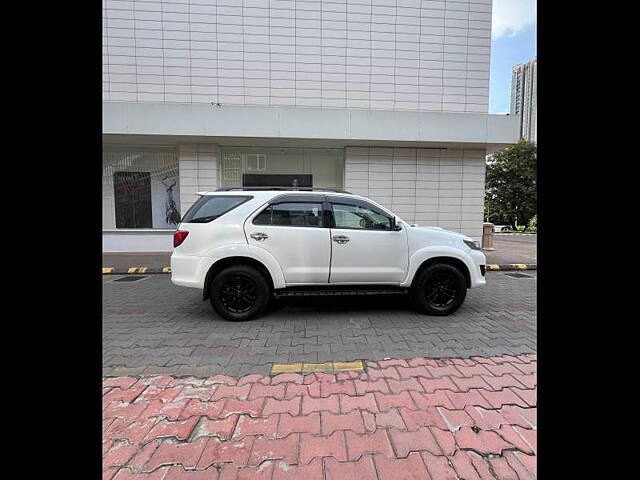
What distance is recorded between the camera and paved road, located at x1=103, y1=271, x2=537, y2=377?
338 cm

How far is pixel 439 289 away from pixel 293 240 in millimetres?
2378

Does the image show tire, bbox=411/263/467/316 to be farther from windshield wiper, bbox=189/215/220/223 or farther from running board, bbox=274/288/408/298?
windshield wiper, bbox=189/215/220/223

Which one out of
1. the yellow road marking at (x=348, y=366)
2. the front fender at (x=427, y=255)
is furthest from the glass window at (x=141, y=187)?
the yellow road marking at (x=348, y=366)

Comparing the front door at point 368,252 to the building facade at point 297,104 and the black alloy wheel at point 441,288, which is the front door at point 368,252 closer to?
the black alloy wheel at point 441,288

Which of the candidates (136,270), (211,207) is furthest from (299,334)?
(136,270)

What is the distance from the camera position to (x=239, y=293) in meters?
4.64

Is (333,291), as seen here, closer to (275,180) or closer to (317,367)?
(317,367)

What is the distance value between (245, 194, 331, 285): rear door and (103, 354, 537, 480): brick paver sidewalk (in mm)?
1873

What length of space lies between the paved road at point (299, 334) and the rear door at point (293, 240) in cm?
71

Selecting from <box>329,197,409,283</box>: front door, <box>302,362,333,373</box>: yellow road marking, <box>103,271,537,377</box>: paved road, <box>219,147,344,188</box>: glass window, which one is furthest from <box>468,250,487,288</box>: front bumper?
<box>219,147,344,188</box>: glass window
